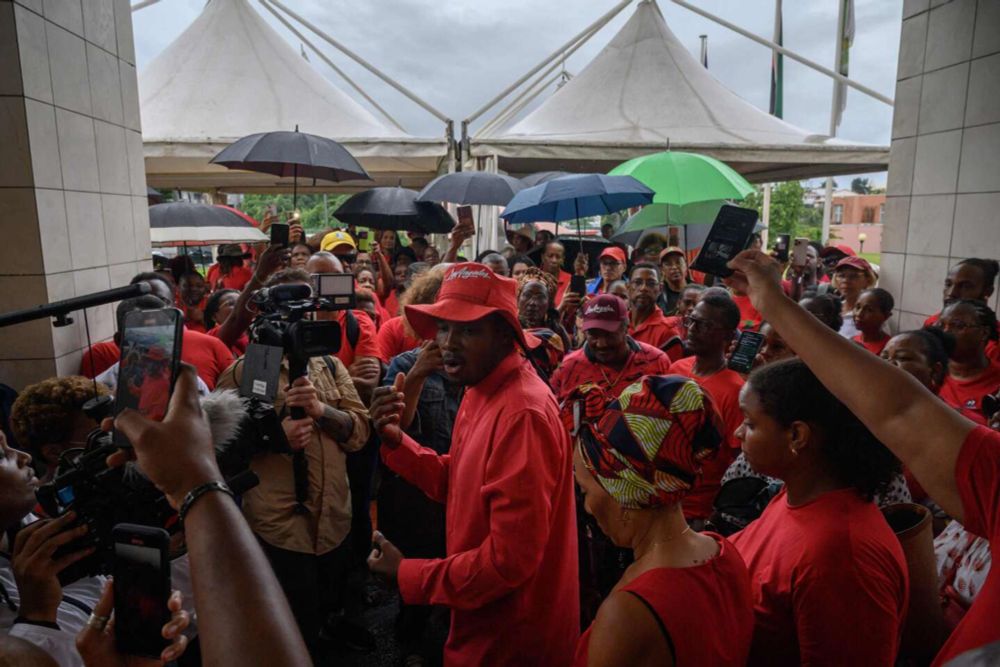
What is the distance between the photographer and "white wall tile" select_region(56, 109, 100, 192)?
353 cm

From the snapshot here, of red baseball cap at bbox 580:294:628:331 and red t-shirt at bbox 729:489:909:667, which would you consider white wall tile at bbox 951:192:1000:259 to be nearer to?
red baseball cap at bbox 580:294:628:331

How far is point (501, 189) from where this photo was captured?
23.6 feet

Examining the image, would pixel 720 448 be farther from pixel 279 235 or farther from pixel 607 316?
pixel 279 235

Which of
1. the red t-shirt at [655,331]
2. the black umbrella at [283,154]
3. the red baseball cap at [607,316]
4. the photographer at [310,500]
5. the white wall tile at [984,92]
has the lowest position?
the photographer at [310,500]

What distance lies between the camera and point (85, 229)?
3721 millimetres

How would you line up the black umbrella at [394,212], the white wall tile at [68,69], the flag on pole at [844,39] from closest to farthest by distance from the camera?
the white wall tile at [68,69], the black umbrella at [394,212], the flag on pole at [844,39]

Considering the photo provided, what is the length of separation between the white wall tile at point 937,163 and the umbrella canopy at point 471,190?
3921mm

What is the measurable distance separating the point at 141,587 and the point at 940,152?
18.5 feet

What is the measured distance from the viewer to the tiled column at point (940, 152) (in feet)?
14.1

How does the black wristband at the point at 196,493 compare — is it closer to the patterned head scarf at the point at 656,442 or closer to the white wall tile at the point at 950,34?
the patterned head scarf at the point at 656,442

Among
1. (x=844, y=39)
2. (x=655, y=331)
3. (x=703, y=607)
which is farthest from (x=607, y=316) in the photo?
(x=844, y=39)

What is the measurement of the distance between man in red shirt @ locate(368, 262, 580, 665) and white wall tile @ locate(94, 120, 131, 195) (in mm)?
3020

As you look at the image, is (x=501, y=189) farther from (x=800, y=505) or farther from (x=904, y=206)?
(x=800, y=505)

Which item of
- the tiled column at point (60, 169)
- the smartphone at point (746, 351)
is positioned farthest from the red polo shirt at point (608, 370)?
the tiled column at point (60, 169)
